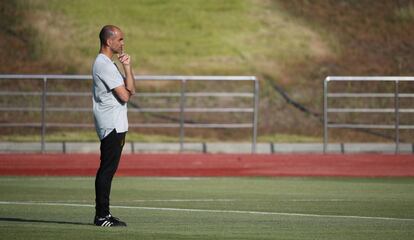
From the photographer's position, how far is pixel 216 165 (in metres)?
21.0

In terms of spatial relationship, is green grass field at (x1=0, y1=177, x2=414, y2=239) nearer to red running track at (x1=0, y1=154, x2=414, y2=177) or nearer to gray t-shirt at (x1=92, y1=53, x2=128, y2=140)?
gray t-shirt at (x1=92, y1=53, x2=128, y2=140)

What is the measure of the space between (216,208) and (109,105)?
286cm

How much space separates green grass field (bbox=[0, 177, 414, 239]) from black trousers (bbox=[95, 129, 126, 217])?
31cm

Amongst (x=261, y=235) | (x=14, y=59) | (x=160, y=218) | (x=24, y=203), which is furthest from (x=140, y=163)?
(x=14, y=59)

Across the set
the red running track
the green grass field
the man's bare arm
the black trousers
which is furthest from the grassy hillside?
the man's bare arm

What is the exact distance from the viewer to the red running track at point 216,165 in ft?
67.9

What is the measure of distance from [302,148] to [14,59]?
15.2 m

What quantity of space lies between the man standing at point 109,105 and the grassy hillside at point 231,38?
88.0 ft

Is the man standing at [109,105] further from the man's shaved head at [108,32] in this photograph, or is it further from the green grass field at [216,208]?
the green grass field at [216,208]

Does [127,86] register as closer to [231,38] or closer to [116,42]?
[116,42]

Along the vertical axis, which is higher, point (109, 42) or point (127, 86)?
point (109, 42)

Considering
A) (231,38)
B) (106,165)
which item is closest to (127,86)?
(106,165)

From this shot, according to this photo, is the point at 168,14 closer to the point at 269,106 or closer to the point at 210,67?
the point at 210,67

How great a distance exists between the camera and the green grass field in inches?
429
